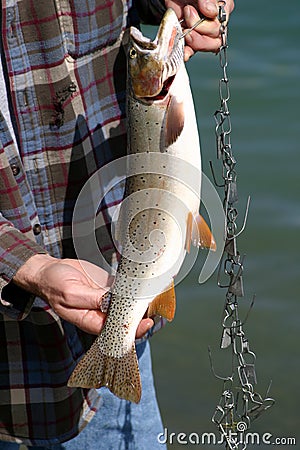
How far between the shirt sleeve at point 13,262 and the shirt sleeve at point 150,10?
75cm

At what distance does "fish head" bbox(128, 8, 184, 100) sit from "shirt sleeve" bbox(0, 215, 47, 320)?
526 millimetres

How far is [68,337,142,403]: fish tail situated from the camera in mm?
2221

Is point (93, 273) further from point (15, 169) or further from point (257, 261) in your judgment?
point (257, 261)

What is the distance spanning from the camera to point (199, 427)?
402 cm

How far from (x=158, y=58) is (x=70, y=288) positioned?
582 mm

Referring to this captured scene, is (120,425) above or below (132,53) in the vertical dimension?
below

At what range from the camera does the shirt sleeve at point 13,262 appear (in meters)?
2.37

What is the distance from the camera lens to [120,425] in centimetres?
287

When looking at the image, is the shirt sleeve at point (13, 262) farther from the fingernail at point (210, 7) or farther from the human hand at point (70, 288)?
the fingernail at point (210, 7)

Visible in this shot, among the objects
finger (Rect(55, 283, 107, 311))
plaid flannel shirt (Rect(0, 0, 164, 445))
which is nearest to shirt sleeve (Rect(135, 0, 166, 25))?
plaid flannel shirt (Rect(0, 0, 164, 445))

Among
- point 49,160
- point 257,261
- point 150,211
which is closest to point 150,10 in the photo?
point 49,160

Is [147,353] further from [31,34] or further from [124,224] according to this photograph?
[31,34]

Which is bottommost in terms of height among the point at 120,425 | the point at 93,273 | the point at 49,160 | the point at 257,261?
the point at 257,261

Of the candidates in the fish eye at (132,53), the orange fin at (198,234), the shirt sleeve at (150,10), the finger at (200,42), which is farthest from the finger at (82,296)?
the shirt sleeve at (150,10)
